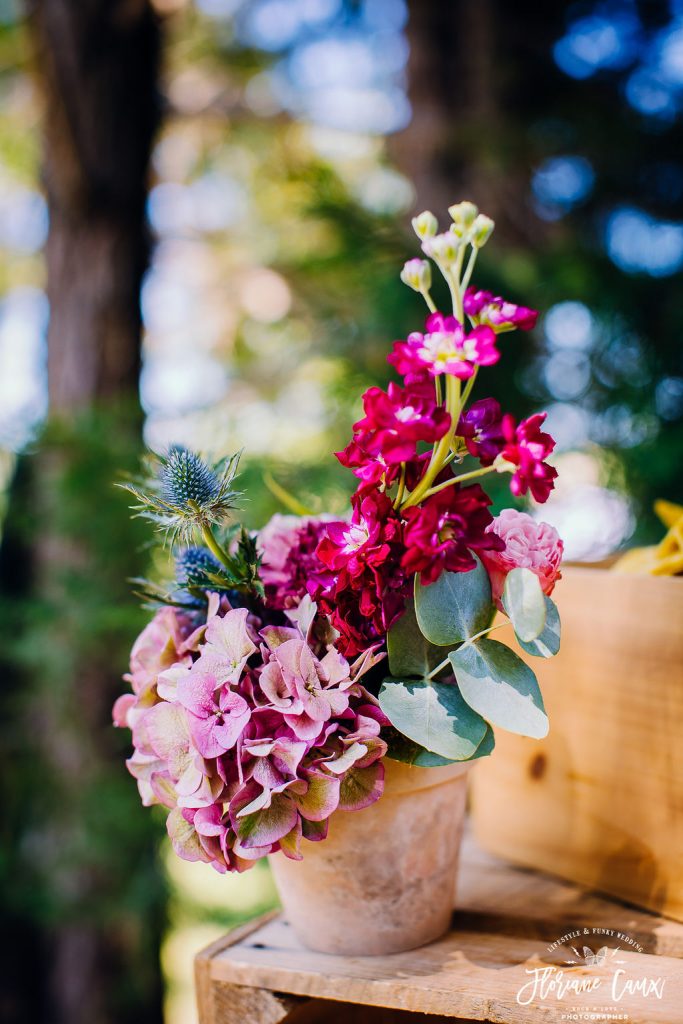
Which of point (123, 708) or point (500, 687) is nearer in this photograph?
point (500, 687)

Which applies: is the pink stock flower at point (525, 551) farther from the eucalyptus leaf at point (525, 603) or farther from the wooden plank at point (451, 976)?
the wooden plank at point (451, 976)

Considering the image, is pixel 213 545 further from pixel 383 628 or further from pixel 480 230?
pixel 480 230

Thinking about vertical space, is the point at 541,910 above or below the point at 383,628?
below

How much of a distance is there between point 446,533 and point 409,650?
0.10 m

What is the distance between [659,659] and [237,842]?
375mm

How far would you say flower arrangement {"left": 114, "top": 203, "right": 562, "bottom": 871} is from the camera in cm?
49

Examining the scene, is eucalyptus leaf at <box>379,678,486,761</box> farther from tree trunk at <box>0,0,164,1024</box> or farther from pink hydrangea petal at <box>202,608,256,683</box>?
tree trunk at <box>0,0,164,1024</box>

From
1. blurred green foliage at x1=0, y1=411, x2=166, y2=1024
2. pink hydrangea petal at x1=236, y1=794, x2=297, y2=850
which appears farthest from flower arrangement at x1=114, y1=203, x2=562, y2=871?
blurred green foliage at x1=0, y1=411, x2=166, y2=1024

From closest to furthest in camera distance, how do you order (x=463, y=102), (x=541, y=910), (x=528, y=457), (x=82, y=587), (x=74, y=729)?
(x=528, y=457) < (x=541, y=910) < (x=82, y=587) < (x=74, y=729) < (x=463, y=102)

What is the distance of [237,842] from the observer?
50cm

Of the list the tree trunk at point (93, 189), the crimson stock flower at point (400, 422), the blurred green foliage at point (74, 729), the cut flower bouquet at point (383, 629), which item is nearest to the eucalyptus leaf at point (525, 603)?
the cut flower bouquet at point (383, 629)

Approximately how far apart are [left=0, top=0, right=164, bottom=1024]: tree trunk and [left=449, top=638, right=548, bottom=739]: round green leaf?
1055mm

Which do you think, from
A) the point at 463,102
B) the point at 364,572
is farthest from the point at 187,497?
the point at 463,102

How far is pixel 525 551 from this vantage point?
0.52m
